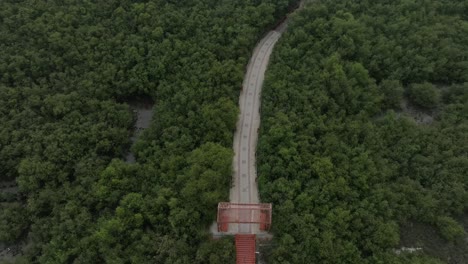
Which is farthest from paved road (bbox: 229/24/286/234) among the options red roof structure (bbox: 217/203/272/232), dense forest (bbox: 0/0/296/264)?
dense forest (bbox: 0/0/296/264)

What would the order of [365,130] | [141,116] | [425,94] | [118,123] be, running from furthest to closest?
1. [141,116]
2. [425,94]
3. [118,123]
4. [365,130]

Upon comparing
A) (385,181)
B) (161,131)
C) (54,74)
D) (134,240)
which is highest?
(54,74)

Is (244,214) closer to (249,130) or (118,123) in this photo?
(249,130)

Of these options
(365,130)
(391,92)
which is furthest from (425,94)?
(365,130)

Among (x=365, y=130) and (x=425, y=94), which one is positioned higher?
(x=425, y=94)

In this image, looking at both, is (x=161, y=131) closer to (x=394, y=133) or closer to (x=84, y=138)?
(x=84, y=138)

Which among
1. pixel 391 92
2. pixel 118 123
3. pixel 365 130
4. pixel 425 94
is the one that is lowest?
pixel 118 123

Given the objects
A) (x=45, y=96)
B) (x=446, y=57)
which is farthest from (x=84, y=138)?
(x=446, y=57)

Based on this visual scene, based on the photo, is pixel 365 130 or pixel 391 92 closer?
pixel 365 130
